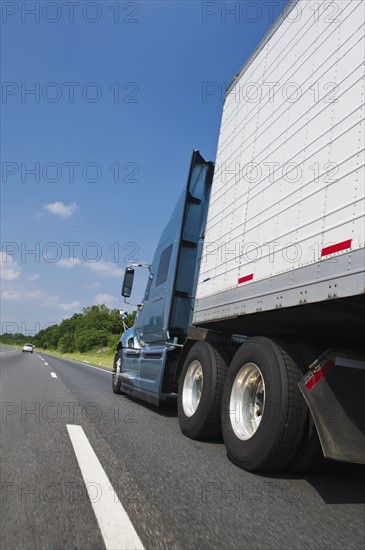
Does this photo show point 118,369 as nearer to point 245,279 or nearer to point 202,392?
point 202,392

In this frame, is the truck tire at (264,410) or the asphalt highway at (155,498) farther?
the truck tire at (264,410)

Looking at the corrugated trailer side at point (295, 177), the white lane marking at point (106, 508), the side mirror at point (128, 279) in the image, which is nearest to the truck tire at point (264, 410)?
the corrugated trailer side at point (295, 177)

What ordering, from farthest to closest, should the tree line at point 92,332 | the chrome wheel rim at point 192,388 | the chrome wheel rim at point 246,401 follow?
the tree line at point 92,332
the chrome wheel rim at point 192,388
the chrome wheel rim at point 246,401

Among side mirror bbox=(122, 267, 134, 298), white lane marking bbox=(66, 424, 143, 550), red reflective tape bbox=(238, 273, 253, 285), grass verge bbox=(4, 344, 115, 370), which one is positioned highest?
side mirror bbox=(122, 267, 134, 298)

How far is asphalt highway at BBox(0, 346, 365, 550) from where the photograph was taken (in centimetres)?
242

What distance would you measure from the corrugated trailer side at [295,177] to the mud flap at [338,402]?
0.41 metres

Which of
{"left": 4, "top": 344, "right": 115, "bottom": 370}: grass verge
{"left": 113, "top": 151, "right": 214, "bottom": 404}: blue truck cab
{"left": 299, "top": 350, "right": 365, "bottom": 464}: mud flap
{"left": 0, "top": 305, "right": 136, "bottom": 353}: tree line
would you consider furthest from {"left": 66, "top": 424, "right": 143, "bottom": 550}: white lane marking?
{"left": 0, "top": 305, "right": 136, "bottom": 353}: tree line

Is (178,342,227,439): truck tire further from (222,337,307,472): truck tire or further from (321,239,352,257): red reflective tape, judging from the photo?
(321,239,352,257): red reflective tape

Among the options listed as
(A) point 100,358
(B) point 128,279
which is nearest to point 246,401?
(B) point 128,279

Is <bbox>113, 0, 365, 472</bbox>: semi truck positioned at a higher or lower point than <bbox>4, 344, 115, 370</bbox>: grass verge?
higher

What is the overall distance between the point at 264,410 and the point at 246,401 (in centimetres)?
58

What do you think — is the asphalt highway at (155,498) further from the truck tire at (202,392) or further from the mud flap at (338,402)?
the mud flap at (338,402)

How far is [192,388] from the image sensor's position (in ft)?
19.1

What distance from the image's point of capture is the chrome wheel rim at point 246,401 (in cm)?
422
